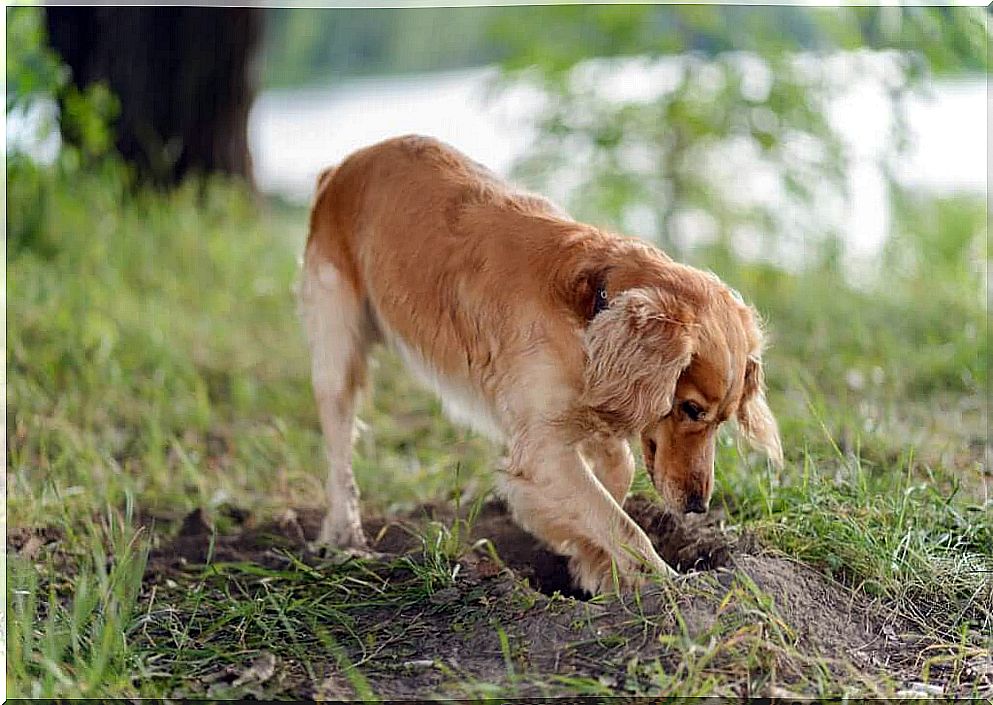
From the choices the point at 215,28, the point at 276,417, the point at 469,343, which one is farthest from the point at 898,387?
the point at 215,28

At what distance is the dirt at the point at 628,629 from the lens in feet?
9.41

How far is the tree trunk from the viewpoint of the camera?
7.32 m

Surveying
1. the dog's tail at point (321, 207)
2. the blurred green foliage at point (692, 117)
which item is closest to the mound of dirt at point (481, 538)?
the dog's tail at point (321, 207)

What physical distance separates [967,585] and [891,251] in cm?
443

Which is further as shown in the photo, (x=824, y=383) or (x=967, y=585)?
(x=824, y=383)

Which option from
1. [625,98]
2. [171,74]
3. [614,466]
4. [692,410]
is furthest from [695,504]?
[171,74]

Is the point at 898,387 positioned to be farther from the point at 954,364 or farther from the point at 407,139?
the point at 407,139

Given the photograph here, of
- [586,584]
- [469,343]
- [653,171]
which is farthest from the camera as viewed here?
[653,171]

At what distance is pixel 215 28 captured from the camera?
766 cm

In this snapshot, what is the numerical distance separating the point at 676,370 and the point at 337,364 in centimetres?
151

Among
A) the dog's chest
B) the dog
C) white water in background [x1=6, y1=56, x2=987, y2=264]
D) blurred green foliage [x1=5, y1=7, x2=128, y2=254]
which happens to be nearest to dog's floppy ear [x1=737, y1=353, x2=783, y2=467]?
the dog

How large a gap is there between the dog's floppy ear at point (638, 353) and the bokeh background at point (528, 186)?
2.01ft

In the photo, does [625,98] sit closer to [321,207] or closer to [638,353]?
[321,207]

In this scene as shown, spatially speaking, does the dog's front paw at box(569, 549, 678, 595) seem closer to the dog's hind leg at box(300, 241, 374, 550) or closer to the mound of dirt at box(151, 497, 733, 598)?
the mound of dirt at box(151, 497, 733, 598)
